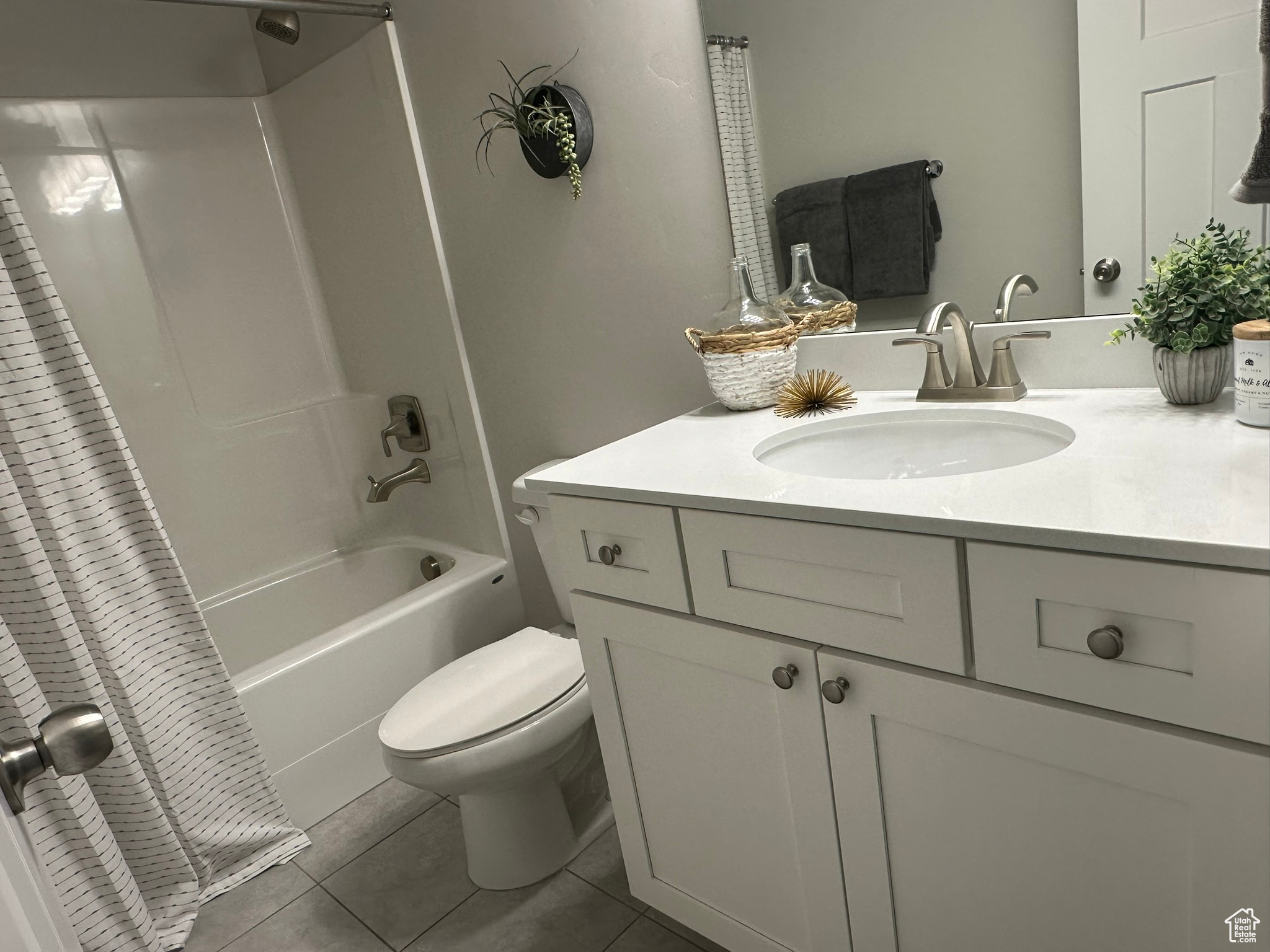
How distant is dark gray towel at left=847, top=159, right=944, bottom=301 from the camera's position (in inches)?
52.3

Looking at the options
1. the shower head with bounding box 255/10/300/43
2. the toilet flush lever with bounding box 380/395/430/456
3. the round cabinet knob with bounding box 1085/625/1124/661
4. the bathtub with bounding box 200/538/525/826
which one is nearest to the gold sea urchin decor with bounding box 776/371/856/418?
the round cabinet knob with bounding box 1085/625/1124/661

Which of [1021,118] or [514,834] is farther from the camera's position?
[514,834]

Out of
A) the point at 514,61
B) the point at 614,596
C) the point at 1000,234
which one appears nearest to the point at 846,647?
the point at 614,596

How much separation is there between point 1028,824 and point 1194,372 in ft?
1.90

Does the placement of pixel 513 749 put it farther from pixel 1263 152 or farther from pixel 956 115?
pixel 1263 152

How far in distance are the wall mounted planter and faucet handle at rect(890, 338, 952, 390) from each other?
791 mm

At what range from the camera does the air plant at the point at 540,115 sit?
5.57 ft

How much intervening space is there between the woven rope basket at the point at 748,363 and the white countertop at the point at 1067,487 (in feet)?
0.44

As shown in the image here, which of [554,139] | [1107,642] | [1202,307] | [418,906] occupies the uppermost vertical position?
[554,139]

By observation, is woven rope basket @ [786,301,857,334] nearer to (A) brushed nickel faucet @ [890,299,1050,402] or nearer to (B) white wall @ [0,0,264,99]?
(A) brushed nickel faucet @ [890,299,1050,402]

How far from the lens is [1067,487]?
0.88 m

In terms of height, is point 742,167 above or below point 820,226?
above

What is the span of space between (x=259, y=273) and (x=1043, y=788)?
240cm

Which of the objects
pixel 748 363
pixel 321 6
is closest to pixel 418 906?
pixel 748 363
